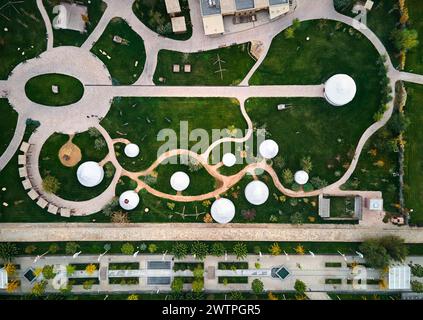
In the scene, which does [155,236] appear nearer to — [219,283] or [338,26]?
[219,283]

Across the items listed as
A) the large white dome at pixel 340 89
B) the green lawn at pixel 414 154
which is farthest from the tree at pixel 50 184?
the green lawn at pixel 414 154

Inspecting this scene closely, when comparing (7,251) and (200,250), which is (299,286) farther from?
(7,251)

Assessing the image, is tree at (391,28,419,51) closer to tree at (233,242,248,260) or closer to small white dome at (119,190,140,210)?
tree at (233,242,248,260)

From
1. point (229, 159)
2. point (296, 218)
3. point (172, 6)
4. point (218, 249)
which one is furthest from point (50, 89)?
point (296, 218)

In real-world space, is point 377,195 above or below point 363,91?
below

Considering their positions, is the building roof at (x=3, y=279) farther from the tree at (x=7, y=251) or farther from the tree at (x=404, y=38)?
the tree at (x=404, y=38)
